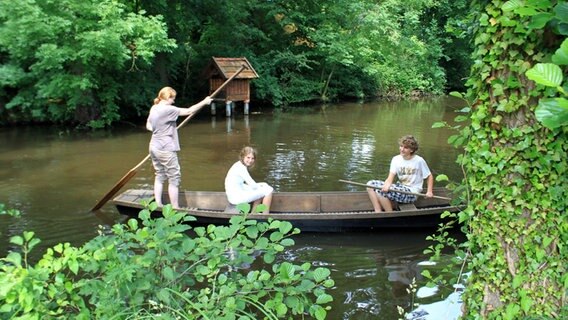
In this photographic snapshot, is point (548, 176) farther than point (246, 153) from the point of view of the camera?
No

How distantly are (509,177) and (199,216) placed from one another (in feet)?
17.3

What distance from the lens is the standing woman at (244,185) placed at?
7.30 meters

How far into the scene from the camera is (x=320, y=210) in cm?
818

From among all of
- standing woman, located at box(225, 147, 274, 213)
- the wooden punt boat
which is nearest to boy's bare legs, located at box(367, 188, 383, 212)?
the wooden punt boat

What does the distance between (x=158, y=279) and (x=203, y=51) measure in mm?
21535

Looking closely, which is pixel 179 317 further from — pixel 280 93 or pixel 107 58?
pixel 280 93

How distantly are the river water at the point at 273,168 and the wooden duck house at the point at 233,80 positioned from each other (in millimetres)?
801

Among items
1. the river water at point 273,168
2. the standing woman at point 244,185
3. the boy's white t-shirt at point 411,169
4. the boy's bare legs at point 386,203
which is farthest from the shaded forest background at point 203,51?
the boy's bare legs at point 386,203

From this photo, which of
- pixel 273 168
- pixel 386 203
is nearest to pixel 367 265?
pixel 386 203

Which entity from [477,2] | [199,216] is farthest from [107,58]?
[477,2]

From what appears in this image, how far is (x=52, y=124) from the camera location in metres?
17.8

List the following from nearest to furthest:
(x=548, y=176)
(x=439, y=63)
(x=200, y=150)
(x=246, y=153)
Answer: (x=548, y=176), (x=246, y=153), (x=200, y=150), (x=439, y=63)

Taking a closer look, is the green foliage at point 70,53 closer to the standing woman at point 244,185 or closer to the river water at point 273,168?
the river water at point 273,168

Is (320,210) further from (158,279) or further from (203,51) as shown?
(203,51)
